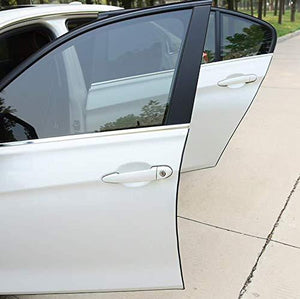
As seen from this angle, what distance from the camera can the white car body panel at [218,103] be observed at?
2.62m

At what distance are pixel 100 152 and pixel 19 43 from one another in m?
1.21

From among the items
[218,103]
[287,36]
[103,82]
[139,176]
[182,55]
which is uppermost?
[182,55]

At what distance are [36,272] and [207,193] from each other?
185 cm

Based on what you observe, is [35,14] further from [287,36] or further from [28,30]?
[287,36]

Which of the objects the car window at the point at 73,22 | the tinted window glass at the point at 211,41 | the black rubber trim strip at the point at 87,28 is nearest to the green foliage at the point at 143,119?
the black rubber trim strip at the point at 87,28

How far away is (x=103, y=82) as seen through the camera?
1.75 metres

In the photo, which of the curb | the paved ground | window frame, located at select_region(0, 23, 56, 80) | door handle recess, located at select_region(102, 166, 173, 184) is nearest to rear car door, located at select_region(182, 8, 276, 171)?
the paved ground

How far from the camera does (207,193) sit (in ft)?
10.4

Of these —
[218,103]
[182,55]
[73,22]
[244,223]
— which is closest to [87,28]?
[182,55]

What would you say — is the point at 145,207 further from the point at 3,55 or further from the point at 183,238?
the point at 3,55

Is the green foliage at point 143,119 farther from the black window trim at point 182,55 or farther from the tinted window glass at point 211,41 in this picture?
the tinted window glass at point 211,41

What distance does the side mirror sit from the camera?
5.14ft

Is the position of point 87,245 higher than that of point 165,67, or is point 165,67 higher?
point 165,67

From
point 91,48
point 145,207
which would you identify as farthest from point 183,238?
point 91,48
